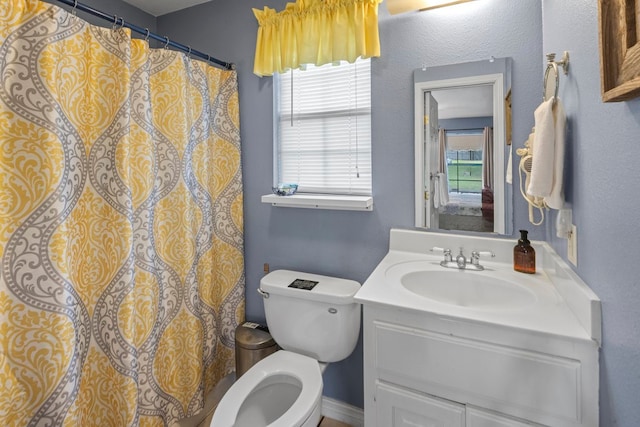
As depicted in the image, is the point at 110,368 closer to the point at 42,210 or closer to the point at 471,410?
the point at 42,210

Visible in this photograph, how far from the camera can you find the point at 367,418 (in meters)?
1.14

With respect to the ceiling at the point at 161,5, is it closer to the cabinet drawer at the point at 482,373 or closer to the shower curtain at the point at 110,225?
the shower curtain at the point at 110,225

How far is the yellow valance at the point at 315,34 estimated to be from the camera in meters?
1.51

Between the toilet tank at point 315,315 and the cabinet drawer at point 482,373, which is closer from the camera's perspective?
the cabinet drawer at point 482,373

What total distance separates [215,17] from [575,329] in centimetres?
239

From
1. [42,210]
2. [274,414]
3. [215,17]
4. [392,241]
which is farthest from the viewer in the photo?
[215,17]

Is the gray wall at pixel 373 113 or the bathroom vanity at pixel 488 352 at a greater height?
the gray wall at pixel 373 113

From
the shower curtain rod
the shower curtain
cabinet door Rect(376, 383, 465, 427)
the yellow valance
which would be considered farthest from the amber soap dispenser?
the shower curtain rod

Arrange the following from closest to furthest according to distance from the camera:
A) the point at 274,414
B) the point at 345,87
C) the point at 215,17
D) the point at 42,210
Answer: the point at 42,210
the point at 274,414
the point at 345,87
the point at 215,17

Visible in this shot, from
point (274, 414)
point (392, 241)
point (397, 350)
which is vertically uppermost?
point (392, 241)

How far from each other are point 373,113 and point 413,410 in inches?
51.0

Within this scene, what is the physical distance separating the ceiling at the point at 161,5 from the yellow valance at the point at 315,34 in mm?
680

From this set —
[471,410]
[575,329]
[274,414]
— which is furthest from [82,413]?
[575,329]

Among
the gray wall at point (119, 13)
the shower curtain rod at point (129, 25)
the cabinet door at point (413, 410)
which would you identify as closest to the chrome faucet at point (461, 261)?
the cabinet door at point (413, 410)
